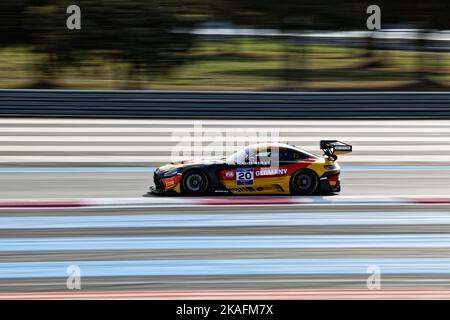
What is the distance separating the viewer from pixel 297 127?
17.5 m

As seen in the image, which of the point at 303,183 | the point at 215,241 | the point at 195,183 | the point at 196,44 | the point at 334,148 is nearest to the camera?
the point at 215,241

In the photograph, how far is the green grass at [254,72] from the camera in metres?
22.0

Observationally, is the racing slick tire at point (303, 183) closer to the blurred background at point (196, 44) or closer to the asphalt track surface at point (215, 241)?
the asphalt track surface at point (215, 241)

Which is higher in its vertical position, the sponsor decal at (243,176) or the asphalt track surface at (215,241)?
the sponsor decal at (243,176)

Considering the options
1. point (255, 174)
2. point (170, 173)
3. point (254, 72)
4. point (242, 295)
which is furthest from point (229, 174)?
point (254, 72)

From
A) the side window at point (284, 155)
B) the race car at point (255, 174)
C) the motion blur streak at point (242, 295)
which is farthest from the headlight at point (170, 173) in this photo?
the motion blur streak at point (242, 295)

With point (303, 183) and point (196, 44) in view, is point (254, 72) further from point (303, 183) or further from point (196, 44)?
point (303, 183)

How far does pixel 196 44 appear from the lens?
2327 centimetres

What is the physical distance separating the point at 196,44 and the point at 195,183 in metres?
12.5

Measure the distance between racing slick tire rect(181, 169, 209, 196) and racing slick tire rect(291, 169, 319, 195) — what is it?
4.15 feet

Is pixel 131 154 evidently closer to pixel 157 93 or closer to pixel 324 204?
pixel 157 93

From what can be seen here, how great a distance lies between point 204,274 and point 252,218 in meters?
2.24

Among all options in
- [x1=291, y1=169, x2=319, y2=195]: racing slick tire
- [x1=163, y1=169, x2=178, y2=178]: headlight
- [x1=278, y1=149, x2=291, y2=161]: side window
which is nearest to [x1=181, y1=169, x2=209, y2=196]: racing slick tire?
[x1=163, y1=169, x2=178, y2=178]: headlight
